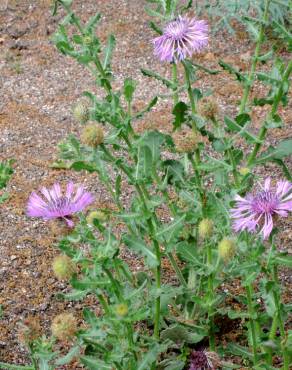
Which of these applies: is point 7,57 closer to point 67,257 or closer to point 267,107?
point 267,107

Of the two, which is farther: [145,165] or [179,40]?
[179,40]

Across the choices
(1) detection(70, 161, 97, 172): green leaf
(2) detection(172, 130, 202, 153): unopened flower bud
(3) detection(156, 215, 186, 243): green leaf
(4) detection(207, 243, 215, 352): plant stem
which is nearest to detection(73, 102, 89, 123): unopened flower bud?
(1) detection(70, 161, 97, 172): green leaf

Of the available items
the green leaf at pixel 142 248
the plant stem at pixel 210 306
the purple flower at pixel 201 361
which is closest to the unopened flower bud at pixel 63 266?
the green leaf at pixel 142 248

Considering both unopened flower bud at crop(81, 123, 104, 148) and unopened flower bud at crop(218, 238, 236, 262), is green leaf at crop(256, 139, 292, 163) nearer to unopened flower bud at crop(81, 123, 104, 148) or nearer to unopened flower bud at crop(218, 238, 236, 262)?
unopened flower bud at crop(218, 238, 236, 262)

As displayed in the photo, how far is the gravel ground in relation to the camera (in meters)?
2.97

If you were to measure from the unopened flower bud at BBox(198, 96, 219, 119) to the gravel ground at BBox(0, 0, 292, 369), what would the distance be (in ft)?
3.19

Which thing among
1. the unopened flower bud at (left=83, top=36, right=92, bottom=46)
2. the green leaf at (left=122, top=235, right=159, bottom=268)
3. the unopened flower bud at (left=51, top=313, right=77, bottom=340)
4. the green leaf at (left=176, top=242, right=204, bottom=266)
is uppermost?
the unopened flower bud at (left=83, top=36, right=92, bottom=46)

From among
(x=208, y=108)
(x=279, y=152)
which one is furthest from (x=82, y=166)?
(x=279, y=152)

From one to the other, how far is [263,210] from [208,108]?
40 cm

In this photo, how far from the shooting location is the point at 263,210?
1903 mm

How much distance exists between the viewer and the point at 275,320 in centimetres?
218

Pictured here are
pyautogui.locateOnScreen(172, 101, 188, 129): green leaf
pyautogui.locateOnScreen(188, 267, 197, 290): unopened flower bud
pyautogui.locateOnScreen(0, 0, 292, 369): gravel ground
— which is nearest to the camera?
pyautogui.locateOnScreen(172, 101, 188, 129): green leaf

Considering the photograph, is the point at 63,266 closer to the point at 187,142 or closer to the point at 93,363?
the point at 93,363

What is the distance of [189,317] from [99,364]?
18.7 inches
